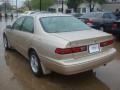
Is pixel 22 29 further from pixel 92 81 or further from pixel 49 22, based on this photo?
pixel 92 81

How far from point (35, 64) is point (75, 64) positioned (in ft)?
4.70

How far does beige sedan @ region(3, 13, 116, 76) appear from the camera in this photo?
4.46 meters

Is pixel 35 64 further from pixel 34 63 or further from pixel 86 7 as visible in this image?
pixel 86 7

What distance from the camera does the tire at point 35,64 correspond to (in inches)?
207

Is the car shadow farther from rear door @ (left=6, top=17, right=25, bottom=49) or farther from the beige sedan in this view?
rear door @ (left=6, top=17, right=25, bottom=49)

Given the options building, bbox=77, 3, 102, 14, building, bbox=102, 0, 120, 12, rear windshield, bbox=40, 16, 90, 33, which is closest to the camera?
rear windshield, bbox=40, 16, 90, 33

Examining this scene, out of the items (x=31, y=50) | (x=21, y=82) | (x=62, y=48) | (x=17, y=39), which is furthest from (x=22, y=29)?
(x=62, y=48)

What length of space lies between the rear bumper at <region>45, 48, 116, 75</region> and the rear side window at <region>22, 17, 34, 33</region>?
1.35 m

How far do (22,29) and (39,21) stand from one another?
101 cm

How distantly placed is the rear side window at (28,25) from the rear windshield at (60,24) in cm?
34

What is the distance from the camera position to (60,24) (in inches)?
221

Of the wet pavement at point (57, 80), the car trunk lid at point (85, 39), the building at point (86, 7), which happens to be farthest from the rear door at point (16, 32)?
the building at point (86, 7)

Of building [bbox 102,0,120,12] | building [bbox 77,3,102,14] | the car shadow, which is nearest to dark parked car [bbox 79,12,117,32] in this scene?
the car shadow

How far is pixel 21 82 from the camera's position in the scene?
16.8 feet
